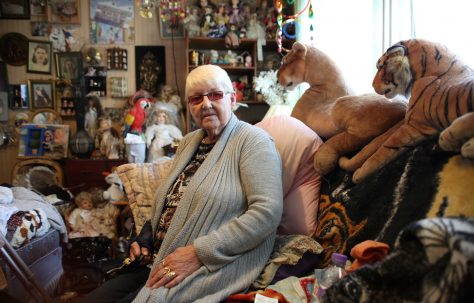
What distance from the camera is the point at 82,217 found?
2633mm

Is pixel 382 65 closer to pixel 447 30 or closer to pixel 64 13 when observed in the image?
pixel 447 30

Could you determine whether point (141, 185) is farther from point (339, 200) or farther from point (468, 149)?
point (468, 149)

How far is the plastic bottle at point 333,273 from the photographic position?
2.93 ft

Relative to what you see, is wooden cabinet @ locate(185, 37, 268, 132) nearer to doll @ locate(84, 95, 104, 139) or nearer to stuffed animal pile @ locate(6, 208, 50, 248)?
doll @ locate(84, 95, 104, 139)

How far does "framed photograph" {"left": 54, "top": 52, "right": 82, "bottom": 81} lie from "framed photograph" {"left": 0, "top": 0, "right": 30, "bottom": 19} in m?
0.50

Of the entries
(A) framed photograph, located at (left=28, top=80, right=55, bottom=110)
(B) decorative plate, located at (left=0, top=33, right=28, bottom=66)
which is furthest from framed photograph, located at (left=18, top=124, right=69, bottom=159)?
(B) decorative plate, located at (left=0, top=33, right=28, bottom=66)

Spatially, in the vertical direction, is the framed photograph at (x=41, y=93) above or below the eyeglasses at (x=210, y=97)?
above

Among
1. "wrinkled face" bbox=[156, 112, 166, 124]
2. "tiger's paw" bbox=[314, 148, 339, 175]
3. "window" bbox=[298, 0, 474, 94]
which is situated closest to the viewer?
"tiger's paw" bbox=[314, 148, 339, 175]

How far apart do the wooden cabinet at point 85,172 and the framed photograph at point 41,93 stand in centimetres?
83

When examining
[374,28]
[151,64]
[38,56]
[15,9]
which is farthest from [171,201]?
[15,9]

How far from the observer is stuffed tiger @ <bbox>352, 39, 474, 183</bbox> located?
82 cm

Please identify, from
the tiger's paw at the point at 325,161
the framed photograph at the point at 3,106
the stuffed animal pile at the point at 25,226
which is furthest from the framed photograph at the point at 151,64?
the tiger's paw at the point at 325,161

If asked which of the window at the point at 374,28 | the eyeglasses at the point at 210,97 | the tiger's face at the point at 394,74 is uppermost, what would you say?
the window at the point at 374,28

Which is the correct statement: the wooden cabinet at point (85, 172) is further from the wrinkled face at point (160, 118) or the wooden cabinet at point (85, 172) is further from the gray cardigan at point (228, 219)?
the gray cardigan at point (228, 219)
